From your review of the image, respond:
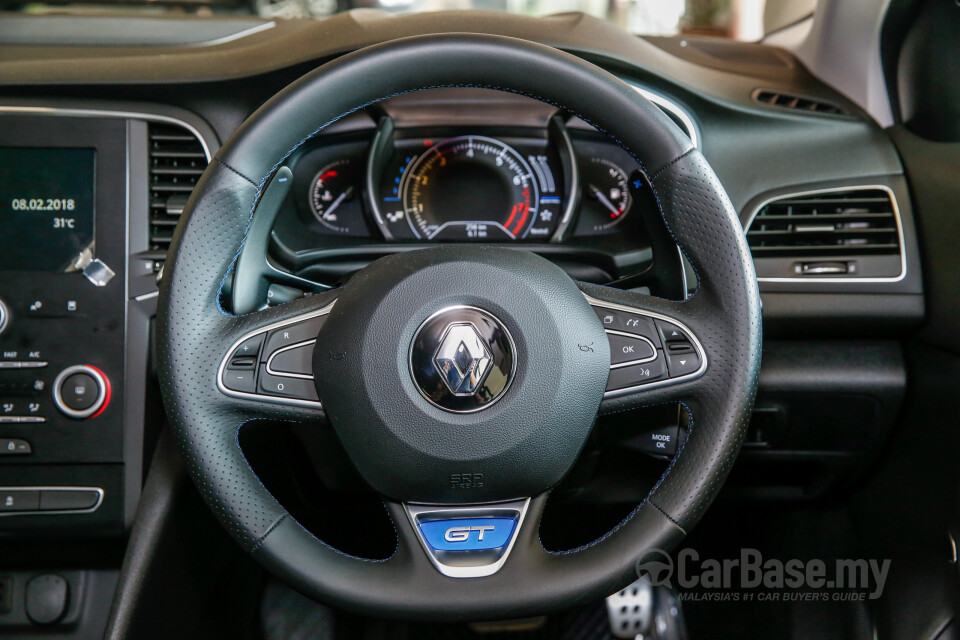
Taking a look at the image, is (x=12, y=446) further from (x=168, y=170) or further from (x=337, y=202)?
(x=337, y=202)

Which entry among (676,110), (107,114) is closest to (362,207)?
(107,114)

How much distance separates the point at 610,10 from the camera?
2.75 metres

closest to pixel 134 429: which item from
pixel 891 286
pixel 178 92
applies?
pixel 178 92

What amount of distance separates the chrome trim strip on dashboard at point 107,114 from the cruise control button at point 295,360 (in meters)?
0.42

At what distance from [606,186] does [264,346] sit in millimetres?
597

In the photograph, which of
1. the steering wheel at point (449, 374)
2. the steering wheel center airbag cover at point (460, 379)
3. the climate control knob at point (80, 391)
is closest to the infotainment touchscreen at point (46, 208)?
the climate control knob at point (80, 391)

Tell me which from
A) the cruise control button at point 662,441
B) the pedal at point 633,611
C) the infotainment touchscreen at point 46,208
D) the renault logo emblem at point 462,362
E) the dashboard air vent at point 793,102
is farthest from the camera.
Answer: the pedal at point 633,611

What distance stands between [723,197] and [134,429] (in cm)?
84

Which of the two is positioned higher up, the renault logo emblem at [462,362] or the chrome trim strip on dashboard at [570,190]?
the chrome trim strip on dashboard at [570,190]

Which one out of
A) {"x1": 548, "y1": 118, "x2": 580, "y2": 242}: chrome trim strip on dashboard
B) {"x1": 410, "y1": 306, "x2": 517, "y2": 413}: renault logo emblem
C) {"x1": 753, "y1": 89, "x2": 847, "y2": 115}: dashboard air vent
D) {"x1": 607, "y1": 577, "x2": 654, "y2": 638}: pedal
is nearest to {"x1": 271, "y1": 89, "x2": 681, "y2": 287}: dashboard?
{"x1": 548, "y1": 118, "x2": 580, "y2": 242}: chrome trim strip on dashboard

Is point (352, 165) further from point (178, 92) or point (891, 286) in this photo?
point (891, 286)

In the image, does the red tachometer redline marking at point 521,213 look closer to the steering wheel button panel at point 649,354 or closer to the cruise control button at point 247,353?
the steering wheel button panel at point 649,354

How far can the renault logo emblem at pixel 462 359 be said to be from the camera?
81cm

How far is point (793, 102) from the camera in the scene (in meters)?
1.26
